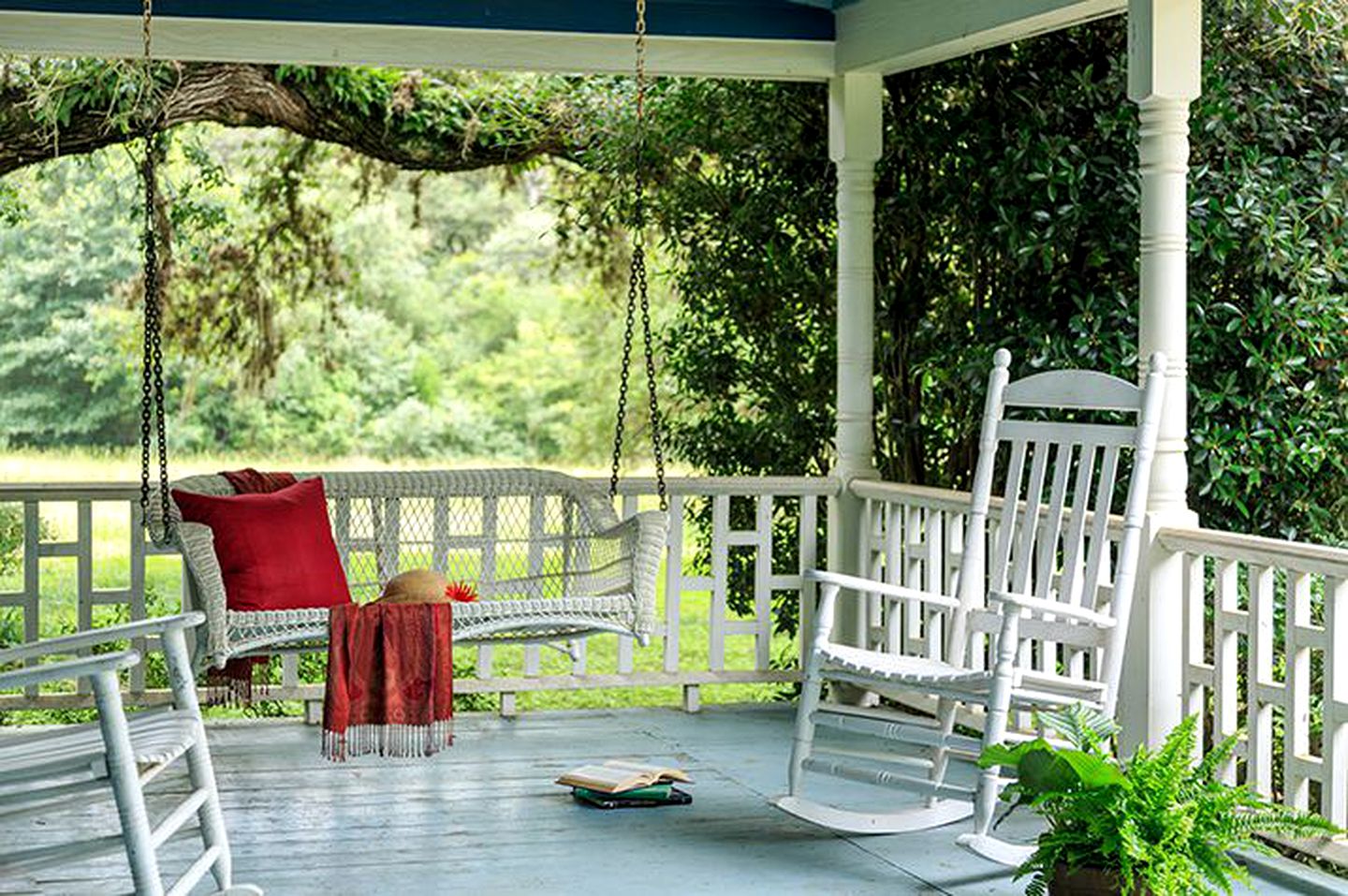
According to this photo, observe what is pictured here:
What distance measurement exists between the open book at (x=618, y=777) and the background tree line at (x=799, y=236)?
2029mm

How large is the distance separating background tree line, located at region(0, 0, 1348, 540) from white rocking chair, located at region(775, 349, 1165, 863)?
135cm

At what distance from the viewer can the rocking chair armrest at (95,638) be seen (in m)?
4.02

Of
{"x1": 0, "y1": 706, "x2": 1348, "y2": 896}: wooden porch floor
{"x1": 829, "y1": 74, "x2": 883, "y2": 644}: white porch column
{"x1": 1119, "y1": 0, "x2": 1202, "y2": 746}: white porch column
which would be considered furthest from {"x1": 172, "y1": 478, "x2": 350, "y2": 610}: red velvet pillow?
{"x1": 1119, "y1": 0, "x2": 1202, "y2": 746}: white porch column

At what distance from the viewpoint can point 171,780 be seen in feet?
18.5

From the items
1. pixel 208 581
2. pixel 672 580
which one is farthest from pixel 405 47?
pixel 208 581

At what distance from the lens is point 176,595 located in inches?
447

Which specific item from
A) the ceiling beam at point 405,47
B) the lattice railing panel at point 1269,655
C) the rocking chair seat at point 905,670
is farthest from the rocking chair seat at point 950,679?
the ceiling beam at point 405,47

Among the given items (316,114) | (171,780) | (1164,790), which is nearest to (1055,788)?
(1164,790)

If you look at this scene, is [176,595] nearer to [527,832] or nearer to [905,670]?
[527,832]

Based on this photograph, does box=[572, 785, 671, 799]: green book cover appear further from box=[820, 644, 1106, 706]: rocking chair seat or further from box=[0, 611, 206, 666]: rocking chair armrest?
box=[0, 611, 206, 666]: rocking chair armrest

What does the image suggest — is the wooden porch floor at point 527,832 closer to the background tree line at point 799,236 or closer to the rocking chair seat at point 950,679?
the rocking chair seat at point 950,679

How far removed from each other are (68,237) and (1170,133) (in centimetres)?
937

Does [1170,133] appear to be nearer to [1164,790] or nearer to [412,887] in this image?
[1164,790]

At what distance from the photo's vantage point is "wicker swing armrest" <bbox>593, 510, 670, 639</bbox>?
5.41 meters
